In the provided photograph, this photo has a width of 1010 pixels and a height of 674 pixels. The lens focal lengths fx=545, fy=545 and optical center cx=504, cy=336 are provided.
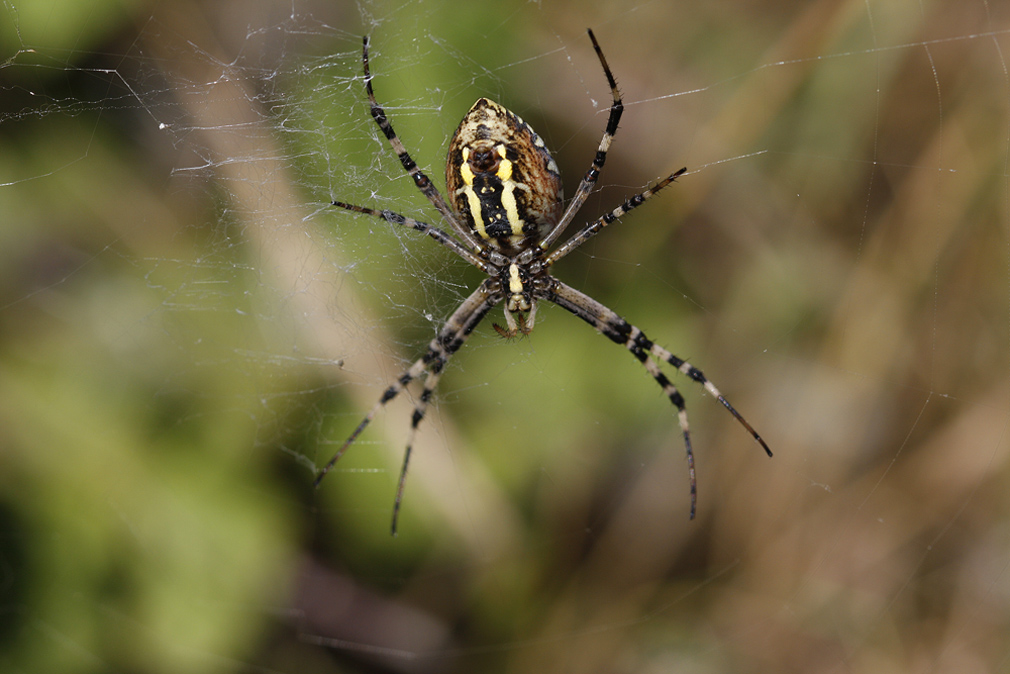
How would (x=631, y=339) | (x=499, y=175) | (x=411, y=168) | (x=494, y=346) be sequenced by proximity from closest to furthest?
(x=499, y=175)
(x=411, y=168)
(x=631, y=339)
(x=494, y=346)

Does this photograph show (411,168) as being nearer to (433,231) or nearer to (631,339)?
(433,231)

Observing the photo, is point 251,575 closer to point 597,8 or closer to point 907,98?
point 597,8

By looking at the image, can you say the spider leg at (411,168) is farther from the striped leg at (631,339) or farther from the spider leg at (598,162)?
the striped leg at (631,339)

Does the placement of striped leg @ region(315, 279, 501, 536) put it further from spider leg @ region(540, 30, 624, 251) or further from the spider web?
spider leg @ region(540, 30, 624, 251)

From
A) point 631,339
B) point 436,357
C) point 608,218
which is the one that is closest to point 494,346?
point 436,357

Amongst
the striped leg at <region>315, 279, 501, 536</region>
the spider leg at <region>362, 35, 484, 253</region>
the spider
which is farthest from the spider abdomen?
the striped leg at <region>315, 279, 501, 536</region>

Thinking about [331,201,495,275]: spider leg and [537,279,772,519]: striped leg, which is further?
[537,279,772,519]: striped leg

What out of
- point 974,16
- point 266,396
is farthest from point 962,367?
point 266,396
